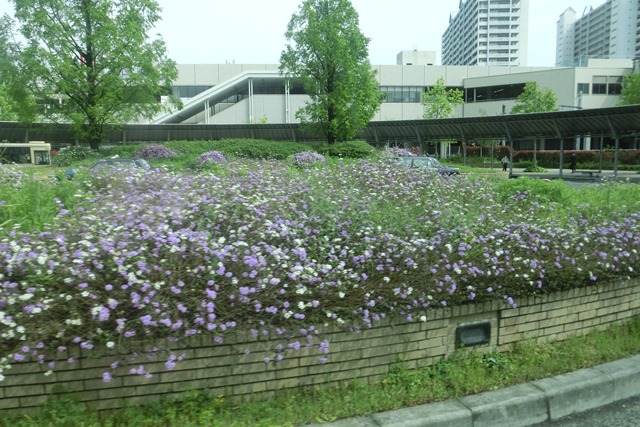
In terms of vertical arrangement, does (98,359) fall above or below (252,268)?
below

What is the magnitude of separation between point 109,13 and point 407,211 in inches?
925

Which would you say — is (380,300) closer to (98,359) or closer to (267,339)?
(267,339)

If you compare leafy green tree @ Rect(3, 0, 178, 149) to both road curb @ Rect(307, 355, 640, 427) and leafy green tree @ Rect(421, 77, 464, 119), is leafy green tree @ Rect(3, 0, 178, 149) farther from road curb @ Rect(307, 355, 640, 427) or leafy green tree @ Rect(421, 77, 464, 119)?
leafy green tree @ Rect(421, 77, 464, 119)

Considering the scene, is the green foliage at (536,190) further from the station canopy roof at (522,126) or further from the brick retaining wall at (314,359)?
the station canopy roof at (522,126)

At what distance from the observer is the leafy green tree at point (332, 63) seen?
964 inches

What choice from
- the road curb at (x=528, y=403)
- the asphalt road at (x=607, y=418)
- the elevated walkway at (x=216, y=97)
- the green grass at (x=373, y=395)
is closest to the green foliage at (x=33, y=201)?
the green grass at (x=373, y=395)

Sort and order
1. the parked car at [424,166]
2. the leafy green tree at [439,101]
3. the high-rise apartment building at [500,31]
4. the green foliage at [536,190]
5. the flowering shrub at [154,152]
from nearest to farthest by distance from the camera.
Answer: the green foliage at [536,190] → the parked car at [424,166] → the flowering shrub at [154,152] → the leafy green tree at [439,101] → the high-rise apartment building at [500,31]

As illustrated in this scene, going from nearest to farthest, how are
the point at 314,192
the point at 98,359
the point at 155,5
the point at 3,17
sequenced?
1. the point at 98,359
2. the point at 314,192
3. the point at 3,17
4. the point at 155,5

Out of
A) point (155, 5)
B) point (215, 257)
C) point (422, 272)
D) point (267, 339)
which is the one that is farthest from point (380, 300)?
point (155, 5)

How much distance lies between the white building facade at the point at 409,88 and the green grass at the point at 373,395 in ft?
165

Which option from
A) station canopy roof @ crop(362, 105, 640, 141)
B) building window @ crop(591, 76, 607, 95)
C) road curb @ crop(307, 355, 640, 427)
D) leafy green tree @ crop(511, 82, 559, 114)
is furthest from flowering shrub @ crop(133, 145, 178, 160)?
building window @ crop(591, 76, 607, 95)

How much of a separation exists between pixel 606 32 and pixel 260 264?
171852mm

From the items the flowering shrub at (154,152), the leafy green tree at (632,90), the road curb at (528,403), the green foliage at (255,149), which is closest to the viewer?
the road curb at (528,403)

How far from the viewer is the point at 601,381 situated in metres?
3.63
